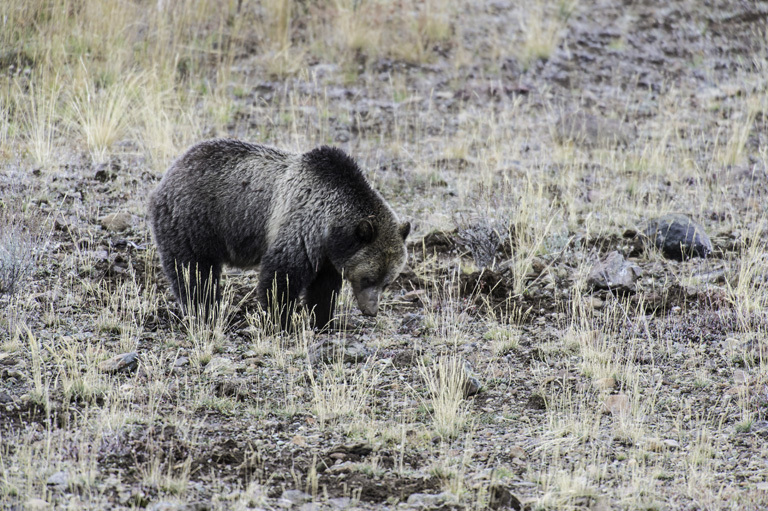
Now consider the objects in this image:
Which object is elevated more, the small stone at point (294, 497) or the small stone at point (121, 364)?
the small stone at point (121, 364)

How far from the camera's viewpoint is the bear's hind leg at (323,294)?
7.30m

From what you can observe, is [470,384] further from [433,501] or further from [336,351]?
[433,501]

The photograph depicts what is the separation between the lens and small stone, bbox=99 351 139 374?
592 centimetres

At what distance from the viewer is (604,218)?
962cm

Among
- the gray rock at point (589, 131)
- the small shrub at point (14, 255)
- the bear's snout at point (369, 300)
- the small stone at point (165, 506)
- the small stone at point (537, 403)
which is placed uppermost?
the gray rock at point (589, 131)

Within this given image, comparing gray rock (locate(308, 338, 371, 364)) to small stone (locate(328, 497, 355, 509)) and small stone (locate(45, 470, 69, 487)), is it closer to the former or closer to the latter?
small stone (locate(328, 497, 355, 509))

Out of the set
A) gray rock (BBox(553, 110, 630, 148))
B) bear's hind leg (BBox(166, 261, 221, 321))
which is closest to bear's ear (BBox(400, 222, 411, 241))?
bear's hind leg (BBox(166, 261, 221, 321))

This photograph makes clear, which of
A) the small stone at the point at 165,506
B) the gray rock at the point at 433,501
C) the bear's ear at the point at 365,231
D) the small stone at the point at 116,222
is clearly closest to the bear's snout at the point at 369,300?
the bear's ear at the point at 365,231

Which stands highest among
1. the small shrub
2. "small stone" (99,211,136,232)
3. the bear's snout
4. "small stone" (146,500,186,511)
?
the small shrub

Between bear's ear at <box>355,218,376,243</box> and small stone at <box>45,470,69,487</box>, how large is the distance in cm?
316

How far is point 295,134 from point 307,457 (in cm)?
660

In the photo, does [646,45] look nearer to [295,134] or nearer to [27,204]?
[295,134]

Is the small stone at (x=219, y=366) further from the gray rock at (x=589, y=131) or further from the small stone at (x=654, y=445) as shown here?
the gray rock at (x=589, y=131)

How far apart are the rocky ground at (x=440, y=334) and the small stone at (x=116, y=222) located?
3 cm
